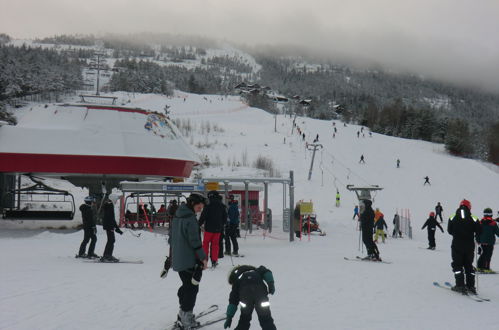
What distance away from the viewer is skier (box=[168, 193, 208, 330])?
232 inches

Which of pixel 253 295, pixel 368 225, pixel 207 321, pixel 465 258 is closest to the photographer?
pixel 253 295

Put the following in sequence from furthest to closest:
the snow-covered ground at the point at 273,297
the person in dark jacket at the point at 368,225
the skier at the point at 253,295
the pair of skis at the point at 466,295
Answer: the person in dark jacket at the point at 368,225 < the pair of skis at the point at 466,295 < the snow-covered ground at the point at 273,297 < the skier at the point at 253,295

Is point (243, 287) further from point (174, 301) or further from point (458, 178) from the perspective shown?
point (458, 178)

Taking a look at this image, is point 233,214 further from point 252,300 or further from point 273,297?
point 252,300

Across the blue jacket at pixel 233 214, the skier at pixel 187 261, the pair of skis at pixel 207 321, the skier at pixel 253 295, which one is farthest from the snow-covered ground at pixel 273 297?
the skier at pixel 253 295

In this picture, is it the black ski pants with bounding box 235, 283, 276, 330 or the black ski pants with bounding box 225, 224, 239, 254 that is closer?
the black ski pants with bounding box 235, 283, 276, 330

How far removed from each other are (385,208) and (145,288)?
103 feet

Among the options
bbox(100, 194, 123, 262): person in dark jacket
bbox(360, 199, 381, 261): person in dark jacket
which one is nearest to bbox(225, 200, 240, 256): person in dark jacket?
bbox(100, 194, 123, 262): person in dark jacket

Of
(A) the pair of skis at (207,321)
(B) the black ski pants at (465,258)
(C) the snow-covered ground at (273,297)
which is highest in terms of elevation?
(B) the black ski pants at (465,258)

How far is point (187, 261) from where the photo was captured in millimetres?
5938

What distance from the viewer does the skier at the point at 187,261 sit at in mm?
Result: 5898

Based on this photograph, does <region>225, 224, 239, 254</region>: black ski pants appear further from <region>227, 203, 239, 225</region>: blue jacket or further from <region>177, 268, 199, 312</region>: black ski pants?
<region>177, 268, 199, 312</region>: black ski pants

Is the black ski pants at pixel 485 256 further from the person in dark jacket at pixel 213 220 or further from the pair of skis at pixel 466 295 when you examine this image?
Answer: the person in dark jacket at pixel 213 220

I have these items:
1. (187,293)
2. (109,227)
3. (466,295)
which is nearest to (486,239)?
(466,295)
